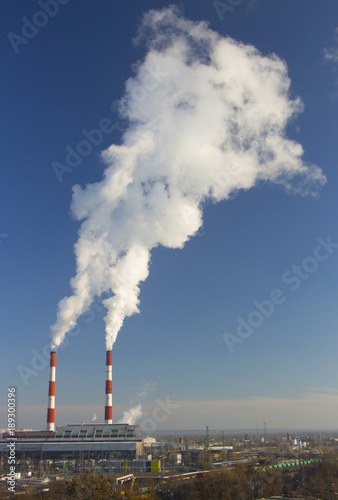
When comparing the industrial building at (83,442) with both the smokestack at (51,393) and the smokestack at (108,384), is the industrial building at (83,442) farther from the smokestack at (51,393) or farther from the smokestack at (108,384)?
the smokestack at (108,384)

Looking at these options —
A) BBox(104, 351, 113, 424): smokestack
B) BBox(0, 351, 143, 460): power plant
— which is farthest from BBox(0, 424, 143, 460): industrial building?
BBox(104, 351, 113, 424): smokestack

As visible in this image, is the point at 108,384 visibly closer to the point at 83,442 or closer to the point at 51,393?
the point at 51,393

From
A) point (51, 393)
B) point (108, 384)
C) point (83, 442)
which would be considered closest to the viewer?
point (108, 384)

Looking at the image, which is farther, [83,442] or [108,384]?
[83,442]

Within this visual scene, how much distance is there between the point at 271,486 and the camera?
110 ft

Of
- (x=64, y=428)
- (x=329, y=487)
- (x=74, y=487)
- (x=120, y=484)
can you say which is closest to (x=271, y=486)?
(x=329, y=487)

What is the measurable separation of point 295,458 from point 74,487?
167 feet

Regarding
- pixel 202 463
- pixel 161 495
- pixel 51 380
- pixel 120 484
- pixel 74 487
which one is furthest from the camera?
pixel 51 380

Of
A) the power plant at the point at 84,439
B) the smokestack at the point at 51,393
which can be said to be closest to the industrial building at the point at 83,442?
the power plant at the point at 84,439

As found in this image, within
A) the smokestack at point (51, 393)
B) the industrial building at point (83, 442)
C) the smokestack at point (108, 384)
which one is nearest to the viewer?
the smokestack at point (108, 384)

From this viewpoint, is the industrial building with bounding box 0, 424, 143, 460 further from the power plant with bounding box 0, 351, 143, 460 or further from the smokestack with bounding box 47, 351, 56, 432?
the smokestack with bounding box 47, 351, 56, 432

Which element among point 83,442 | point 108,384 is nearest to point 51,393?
point 108,384

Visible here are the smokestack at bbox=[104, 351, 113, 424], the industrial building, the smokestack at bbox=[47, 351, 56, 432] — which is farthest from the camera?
the smokestack at bbox=[47, 351, 56, 432]

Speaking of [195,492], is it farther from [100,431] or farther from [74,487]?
[100,431]
